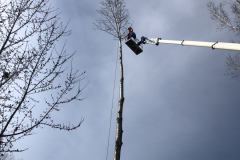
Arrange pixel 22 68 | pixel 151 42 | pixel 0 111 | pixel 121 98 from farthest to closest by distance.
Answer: pixel 151 42, pixel 121 98, pixel 22 68, pixel 0 111

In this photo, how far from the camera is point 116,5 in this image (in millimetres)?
10641

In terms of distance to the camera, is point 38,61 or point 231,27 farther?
point 231,27

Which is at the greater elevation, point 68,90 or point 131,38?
point 131,38

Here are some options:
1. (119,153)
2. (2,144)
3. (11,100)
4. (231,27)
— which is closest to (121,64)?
(119,153)

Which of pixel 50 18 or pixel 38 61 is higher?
pixel 50 18

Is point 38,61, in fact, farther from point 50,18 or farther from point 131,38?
point 131,38

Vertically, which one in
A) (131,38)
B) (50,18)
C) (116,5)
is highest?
(116,5)

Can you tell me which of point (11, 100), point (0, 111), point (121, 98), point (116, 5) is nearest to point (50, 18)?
point (11, 100)

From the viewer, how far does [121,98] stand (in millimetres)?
5703

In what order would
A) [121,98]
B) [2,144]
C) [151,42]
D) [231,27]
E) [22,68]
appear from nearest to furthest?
[2,144] < [22,68] < [121,98] < [151,42] < [231,27]

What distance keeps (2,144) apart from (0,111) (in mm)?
730

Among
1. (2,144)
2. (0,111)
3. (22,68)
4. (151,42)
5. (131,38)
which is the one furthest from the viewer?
(151,42)

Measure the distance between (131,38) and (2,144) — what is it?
7.21 metres

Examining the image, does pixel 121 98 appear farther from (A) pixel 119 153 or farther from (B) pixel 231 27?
(B) pixel 231 27
